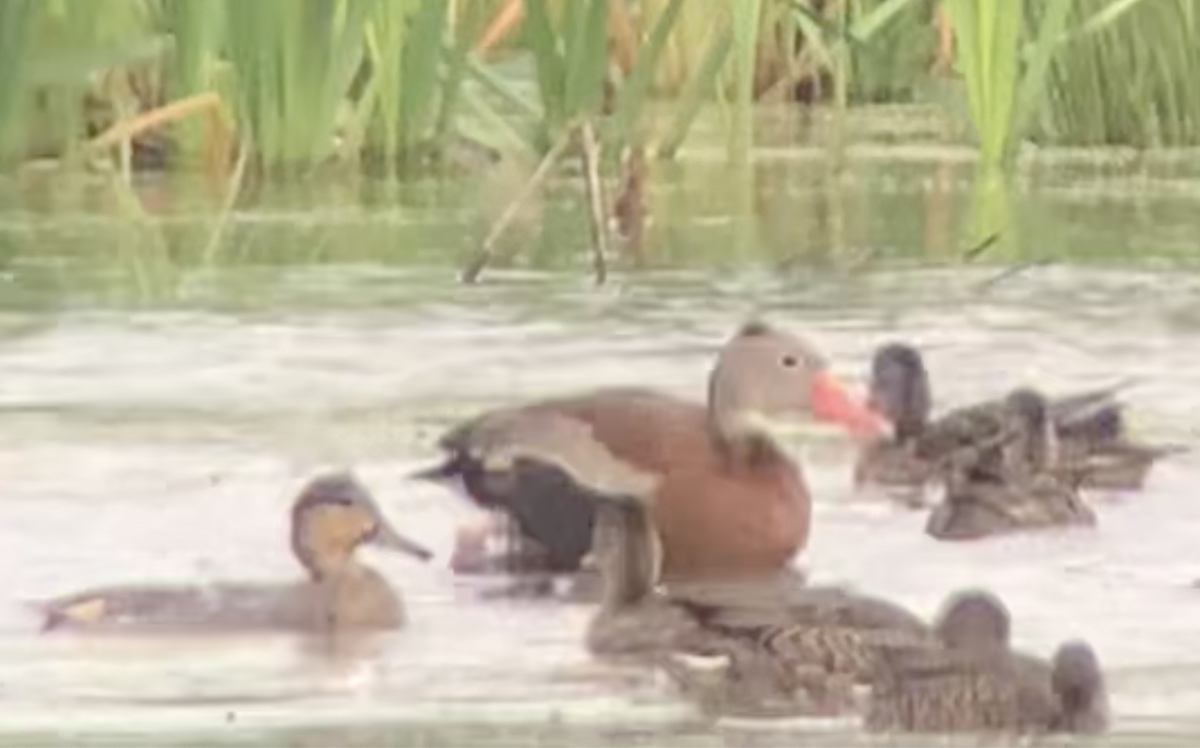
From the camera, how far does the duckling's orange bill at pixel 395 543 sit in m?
1.91

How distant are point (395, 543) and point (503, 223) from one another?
2.45 feet

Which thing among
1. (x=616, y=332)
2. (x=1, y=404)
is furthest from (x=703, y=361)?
(x=1, y=404)

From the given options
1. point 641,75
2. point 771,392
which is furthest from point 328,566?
point 641,75

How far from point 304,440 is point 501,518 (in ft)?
0.79

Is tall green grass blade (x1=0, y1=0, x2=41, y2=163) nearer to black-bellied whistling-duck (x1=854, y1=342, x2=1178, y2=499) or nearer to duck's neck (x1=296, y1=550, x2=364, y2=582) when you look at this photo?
black-bellied whistling-duck (x1=854, y1=342, x2=1178, y2=499)

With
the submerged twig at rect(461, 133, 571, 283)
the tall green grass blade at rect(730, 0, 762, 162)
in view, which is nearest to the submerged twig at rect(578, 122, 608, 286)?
the submerged twig at rect(461, 133, 571, 283)

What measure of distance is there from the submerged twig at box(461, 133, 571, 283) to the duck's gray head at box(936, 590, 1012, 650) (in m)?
0.84

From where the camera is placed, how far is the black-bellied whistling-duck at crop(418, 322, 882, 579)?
74.3 inches

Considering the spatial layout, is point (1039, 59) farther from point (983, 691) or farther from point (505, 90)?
point (983, 691)

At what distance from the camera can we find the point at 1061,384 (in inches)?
90.3

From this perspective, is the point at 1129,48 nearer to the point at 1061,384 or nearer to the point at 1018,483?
the point at 1061,384

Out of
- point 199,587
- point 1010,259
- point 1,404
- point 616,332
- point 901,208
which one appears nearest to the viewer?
point 199,587

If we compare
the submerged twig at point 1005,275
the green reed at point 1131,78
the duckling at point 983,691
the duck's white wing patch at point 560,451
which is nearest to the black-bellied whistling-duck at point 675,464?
the duck's white wing patch at point 560,451

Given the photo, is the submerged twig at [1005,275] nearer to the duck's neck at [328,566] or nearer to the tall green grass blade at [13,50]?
the tall green grass blade at [13,50]
